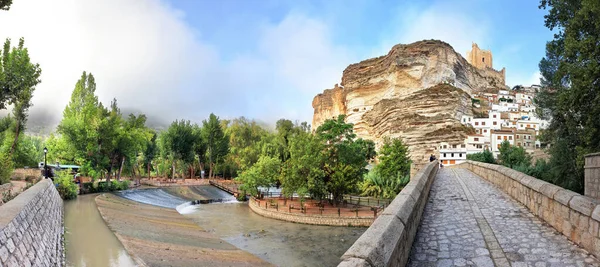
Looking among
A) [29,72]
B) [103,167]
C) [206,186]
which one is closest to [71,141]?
[103,167]

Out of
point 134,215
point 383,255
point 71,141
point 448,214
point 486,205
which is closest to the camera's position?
point 383,255

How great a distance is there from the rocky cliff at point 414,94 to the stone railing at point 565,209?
5719 centimetres

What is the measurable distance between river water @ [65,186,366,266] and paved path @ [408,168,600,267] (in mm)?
9065

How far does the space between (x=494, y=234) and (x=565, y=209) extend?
1.10 metres

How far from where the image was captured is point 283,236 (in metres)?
20.0

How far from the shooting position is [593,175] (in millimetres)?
8133

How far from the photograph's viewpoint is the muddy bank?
12.3 m

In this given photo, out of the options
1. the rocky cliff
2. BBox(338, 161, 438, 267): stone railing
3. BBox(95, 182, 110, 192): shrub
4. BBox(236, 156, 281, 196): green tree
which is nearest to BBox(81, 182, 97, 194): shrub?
BBox(95, 182, 110, 192): shrub

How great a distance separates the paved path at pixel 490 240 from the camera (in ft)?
14.3

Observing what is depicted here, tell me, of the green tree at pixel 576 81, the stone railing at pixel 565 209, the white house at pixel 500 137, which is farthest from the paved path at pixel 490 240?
the white house at pixel 500 137

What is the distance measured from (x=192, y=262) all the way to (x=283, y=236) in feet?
28.1

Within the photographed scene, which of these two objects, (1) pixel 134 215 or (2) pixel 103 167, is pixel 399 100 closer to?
(2) pixel 103 167

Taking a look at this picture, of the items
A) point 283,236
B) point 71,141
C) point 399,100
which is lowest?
point 283,236

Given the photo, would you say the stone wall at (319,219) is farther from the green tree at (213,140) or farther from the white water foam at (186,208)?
the green tree at (213,140)
